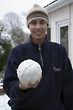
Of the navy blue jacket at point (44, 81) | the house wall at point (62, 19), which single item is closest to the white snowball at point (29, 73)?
the navy blue jacket at point (44, 81)

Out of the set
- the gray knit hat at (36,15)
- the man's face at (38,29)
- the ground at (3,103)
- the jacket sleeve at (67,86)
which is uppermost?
the gray knit hat at (36,15)

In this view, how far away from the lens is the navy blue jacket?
6.57 feet

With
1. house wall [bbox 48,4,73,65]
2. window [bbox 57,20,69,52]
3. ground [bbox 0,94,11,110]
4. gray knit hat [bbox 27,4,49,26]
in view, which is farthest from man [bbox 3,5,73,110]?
window [bbox 57,20,69,52]

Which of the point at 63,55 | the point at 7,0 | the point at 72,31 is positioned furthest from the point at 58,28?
the point at 7,0

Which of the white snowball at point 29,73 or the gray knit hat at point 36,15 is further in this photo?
the gray knit hat at point 36,15

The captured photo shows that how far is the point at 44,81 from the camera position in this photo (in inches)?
81.0

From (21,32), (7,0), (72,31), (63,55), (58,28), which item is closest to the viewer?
(63,55)

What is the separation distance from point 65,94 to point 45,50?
324 millimetres

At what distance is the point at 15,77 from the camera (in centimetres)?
207

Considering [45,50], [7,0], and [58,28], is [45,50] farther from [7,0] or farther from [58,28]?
[7,0]

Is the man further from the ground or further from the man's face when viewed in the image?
the ground

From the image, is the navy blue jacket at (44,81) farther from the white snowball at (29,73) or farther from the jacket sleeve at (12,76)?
the white snowball at (29,73)

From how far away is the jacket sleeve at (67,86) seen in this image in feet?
7.16

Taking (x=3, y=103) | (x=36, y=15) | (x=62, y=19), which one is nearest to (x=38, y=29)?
(x=36, y=15)
